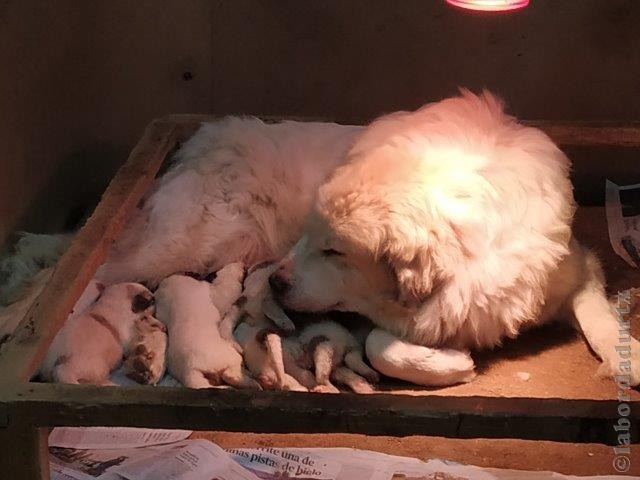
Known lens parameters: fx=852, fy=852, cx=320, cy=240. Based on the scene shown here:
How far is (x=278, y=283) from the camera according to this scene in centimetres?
221

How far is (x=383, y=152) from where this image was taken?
223 centimetres

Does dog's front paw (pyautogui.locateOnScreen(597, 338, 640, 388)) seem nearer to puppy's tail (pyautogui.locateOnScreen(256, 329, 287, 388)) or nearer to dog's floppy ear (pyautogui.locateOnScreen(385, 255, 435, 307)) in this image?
dog's floppy ear (pyautogui.locateOnScreen(385, 255, 435, 307))

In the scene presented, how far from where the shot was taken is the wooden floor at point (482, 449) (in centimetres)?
203

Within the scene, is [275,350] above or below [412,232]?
below

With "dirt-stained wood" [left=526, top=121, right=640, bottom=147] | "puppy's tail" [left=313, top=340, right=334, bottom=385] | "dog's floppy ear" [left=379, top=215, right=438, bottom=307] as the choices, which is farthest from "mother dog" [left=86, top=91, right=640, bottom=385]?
"dirt-stained wood" [left=526, top=121, right=640, bottom=147]

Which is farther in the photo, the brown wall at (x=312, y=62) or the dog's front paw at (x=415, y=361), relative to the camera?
the brown wall at (x=312, y=62)

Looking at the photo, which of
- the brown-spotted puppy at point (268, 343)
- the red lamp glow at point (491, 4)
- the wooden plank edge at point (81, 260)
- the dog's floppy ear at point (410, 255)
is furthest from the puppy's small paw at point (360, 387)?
the red lamp glow at point (491, 4)

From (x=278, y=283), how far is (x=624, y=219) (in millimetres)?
1517

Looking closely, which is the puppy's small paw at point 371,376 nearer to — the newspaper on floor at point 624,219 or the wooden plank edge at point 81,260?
the wooden plank edge at point 81,260

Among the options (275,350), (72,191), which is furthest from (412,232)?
(72,191)

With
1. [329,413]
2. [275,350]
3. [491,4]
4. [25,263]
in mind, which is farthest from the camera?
[25,263]

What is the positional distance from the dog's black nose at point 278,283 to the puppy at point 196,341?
183 mm

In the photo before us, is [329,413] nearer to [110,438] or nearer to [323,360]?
Result: [323,360]

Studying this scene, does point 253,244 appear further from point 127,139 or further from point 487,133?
point 127,139
